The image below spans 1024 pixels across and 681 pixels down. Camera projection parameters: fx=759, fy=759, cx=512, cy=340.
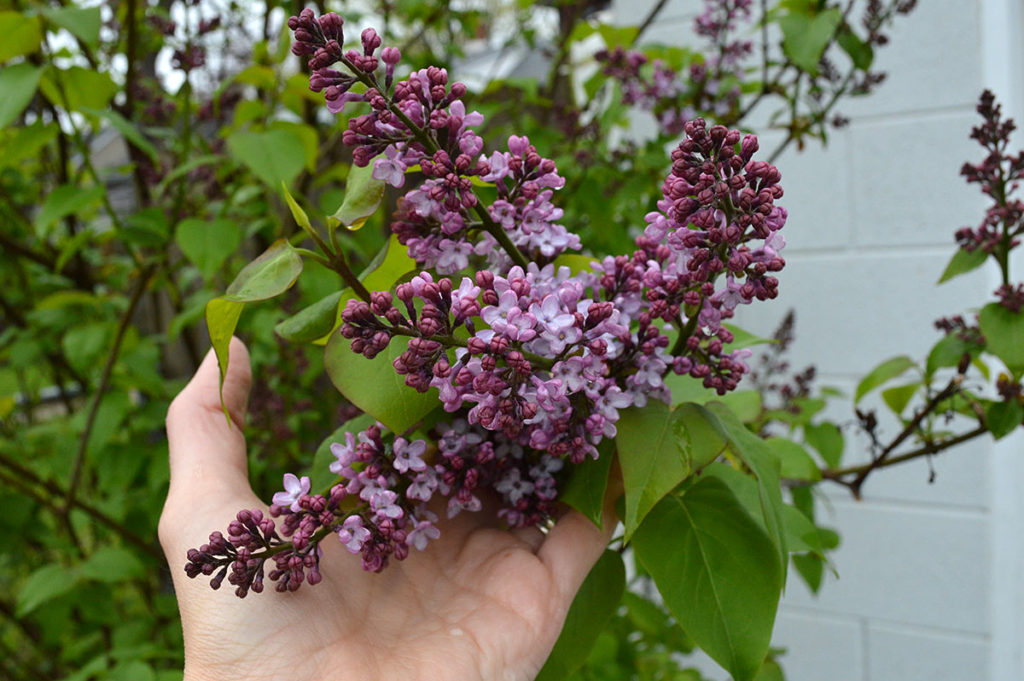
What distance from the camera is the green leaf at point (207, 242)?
1.06 metres

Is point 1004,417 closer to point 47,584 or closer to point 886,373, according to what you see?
point 886,373

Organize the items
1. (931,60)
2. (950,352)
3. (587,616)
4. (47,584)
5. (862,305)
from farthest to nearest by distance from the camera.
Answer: (862,305), (931,60), (47,584), (950,352), (587,616)

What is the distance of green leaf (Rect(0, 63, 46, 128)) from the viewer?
37.8 inches

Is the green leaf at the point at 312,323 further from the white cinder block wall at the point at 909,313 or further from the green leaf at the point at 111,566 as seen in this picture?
the white cinder block wall at the point at 909,313

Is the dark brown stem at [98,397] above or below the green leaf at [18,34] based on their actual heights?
below

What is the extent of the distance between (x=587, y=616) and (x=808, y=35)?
2.80 feet

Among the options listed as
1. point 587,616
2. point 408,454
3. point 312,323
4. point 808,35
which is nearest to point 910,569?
point 808,35

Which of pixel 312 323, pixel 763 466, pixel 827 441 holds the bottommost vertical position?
pixel 827 441

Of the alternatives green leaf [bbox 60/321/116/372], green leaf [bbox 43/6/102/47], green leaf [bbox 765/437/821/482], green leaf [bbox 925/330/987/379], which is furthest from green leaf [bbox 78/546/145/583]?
green leaf [bbox 925/330/987/379]

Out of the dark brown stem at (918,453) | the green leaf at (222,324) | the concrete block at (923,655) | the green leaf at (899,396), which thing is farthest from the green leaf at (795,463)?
the concrete block at (923,655)

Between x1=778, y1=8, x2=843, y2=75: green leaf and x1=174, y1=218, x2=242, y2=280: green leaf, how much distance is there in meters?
0.84

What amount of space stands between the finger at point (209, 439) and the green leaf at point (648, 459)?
14.9 inches

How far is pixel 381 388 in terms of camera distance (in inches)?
20.6

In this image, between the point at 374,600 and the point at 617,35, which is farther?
the point at 617,35
